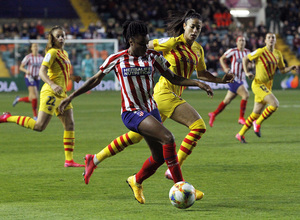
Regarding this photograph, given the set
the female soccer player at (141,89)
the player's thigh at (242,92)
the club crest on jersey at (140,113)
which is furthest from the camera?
the player's thigh at (242,92)

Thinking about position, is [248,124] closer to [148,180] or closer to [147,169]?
[148,180]

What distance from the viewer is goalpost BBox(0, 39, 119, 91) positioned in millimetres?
31250

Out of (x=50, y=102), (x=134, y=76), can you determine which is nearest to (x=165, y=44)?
(x=134, y=76)

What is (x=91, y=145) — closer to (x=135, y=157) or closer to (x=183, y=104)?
(x=135, y=157)

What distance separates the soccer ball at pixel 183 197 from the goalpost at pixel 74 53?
25.0 metres

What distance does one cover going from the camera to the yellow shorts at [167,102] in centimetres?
778

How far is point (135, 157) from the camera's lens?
1030cm

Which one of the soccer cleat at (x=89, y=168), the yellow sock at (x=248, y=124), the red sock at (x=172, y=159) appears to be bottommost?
the yellow sock at (x=248, y=124)

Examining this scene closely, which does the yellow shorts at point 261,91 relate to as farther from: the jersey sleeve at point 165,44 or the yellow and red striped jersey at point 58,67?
the jersey sleeve at point 165,44

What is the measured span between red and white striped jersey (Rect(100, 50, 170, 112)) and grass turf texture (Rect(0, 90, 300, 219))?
1024mm

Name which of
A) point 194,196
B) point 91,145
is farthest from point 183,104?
point 91,145

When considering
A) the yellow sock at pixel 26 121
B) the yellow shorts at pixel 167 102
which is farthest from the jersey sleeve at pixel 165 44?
the yellow sock at pixel 26 121

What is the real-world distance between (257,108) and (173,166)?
21.7 ft

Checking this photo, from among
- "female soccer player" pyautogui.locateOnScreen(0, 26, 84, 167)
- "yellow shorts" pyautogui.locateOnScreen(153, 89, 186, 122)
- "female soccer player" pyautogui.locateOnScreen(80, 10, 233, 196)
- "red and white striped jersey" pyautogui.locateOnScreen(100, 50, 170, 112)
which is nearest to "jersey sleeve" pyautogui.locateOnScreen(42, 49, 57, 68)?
"female soccer player" pyautogui.locateOnScreen(0, 26, 84, 167)
